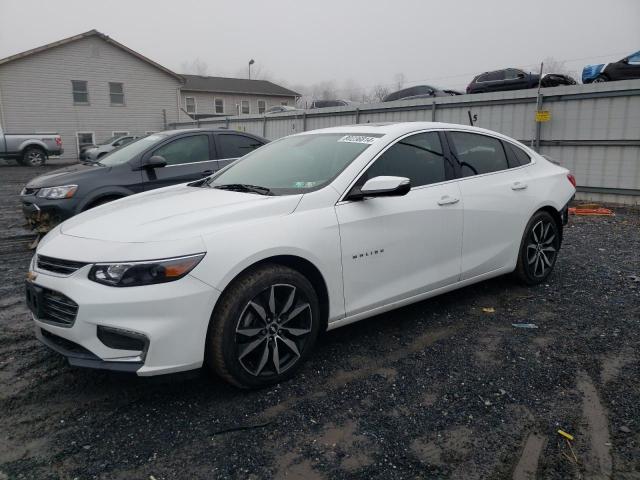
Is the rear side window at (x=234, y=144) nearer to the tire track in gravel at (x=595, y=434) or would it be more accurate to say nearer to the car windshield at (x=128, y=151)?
the car windshield at (x=128, y=151)

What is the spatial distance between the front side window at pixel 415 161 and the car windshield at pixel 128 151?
430 centimetres

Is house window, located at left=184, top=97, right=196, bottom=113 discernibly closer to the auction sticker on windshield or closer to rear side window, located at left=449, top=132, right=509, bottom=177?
rear side window, located at left=449, top=132, right=509, bottom=177

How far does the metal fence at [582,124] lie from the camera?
9.48m

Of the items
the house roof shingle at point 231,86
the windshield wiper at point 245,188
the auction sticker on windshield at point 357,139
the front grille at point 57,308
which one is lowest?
the front grille at point 57,308

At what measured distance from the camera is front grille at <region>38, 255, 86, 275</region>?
109 inches

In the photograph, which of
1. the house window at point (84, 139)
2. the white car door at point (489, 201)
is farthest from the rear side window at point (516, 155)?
the house window at point (84, 139)

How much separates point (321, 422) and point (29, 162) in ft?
78.7

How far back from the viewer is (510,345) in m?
3.70

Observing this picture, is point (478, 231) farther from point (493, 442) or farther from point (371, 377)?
point (493, 442)

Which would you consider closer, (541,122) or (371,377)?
(371,377)

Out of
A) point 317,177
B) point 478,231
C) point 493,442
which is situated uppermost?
point 317,177

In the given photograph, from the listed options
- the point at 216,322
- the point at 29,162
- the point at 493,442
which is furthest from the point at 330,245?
the point at 29,162

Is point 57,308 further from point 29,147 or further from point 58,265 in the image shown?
point 29,147

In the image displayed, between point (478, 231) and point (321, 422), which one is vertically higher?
point (478, 231)
